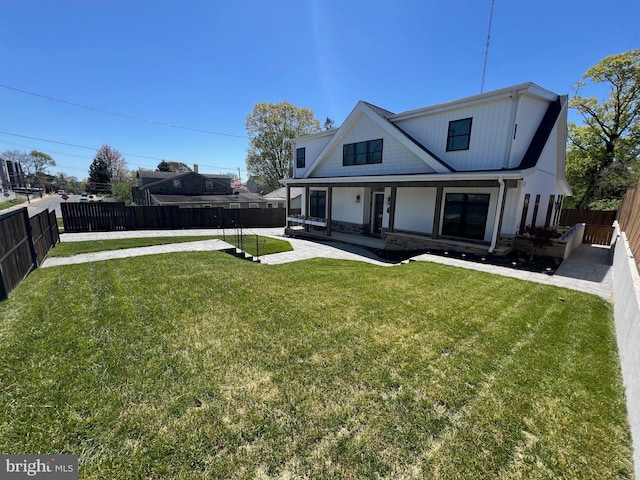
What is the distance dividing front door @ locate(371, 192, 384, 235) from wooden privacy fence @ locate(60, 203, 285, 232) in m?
7.94

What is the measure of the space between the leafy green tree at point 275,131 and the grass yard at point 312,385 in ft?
103

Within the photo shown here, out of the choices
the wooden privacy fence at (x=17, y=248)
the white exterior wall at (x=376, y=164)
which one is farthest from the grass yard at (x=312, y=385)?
the white exterior wall at (x=376, y=164)

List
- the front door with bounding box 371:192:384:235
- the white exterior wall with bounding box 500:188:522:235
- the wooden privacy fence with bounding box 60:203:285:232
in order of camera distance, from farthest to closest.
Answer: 1. the wooden privacy fence with bounding box 60:203:285:232
2. the front door with bounding box 371:192:384:235
3. the white exterior wall with bounding box 500:188:522:235

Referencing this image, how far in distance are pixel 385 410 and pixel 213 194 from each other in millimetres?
32430

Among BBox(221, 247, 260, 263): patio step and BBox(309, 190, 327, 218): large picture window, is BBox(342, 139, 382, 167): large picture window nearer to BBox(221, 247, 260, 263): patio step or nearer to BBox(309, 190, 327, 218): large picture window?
BBox(309, 190, 327, 218): large picture window

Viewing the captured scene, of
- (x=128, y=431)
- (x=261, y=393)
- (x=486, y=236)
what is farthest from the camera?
(x=486, y=236)

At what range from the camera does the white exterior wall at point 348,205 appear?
14000mm

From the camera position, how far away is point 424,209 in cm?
1146

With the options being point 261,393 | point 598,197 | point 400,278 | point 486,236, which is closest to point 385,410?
point 261,393

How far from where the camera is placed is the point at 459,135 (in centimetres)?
1020

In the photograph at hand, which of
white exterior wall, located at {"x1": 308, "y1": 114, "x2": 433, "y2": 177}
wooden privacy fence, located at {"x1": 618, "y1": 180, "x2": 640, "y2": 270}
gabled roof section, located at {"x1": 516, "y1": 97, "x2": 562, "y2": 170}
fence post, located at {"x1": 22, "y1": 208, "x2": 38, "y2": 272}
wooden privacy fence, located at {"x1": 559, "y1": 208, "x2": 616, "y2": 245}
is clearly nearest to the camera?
wooden privacy fence, located at {"x1": 618, "y1": 180, "x2": 640, "y2": 270}

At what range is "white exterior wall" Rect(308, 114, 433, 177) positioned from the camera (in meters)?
11.4

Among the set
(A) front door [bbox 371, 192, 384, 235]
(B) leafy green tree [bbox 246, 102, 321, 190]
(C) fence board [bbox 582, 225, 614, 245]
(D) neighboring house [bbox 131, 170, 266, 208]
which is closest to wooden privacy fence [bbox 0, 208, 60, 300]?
(A) front door [bbox 371, 192, 384, 235]

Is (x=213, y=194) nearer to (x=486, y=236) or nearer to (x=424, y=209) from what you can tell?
(x=424, y=209)
